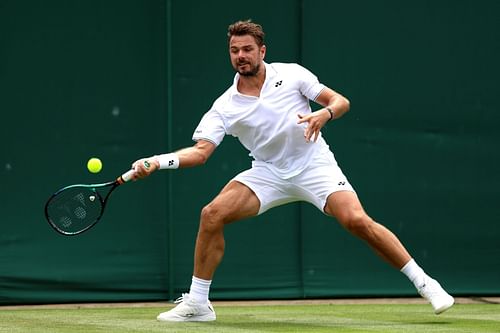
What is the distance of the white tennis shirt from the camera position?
6.60 metres

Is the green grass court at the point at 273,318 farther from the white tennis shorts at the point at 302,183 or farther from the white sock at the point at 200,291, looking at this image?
the white tennis shorts at the point at 302,183

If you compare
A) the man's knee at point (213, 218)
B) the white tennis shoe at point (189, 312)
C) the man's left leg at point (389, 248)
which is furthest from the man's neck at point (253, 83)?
the white tennis shoe at point (189, 312)

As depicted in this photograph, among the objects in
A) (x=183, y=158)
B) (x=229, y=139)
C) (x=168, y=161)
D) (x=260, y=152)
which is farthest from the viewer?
(x=229, y=139)

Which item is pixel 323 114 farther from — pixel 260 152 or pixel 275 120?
pixel 260 152

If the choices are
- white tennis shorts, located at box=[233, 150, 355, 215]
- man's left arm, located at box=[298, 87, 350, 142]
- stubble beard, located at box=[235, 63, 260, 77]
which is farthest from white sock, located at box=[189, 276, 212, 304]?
stubble beard, located at box=[235, 63, 260, 77]

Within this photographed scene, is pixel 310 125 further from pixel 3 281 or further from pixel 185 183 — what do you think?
pixel 3 281

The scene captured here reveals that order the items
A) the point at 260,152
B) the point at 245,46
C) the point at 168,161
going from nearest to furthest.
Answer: the point at 168,161
the point at 245,46
the point at 260,152

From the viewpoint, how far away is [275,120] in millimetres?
6594

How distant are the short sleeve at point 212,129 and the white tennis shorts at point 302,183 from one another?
0.27m

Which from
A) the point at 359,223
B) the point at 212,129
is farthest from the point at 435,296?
the point at 212,129

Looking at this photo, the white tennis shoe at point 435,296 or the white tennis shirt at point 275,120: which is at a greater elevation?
the white tennis shirt at point 275,120

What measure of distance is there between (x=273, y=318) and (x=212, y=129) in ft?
3.89

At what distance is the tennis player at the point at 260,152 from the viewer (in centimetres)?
655

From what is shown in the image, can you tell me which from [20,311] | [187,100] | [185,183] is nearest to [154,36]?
[187,100]
